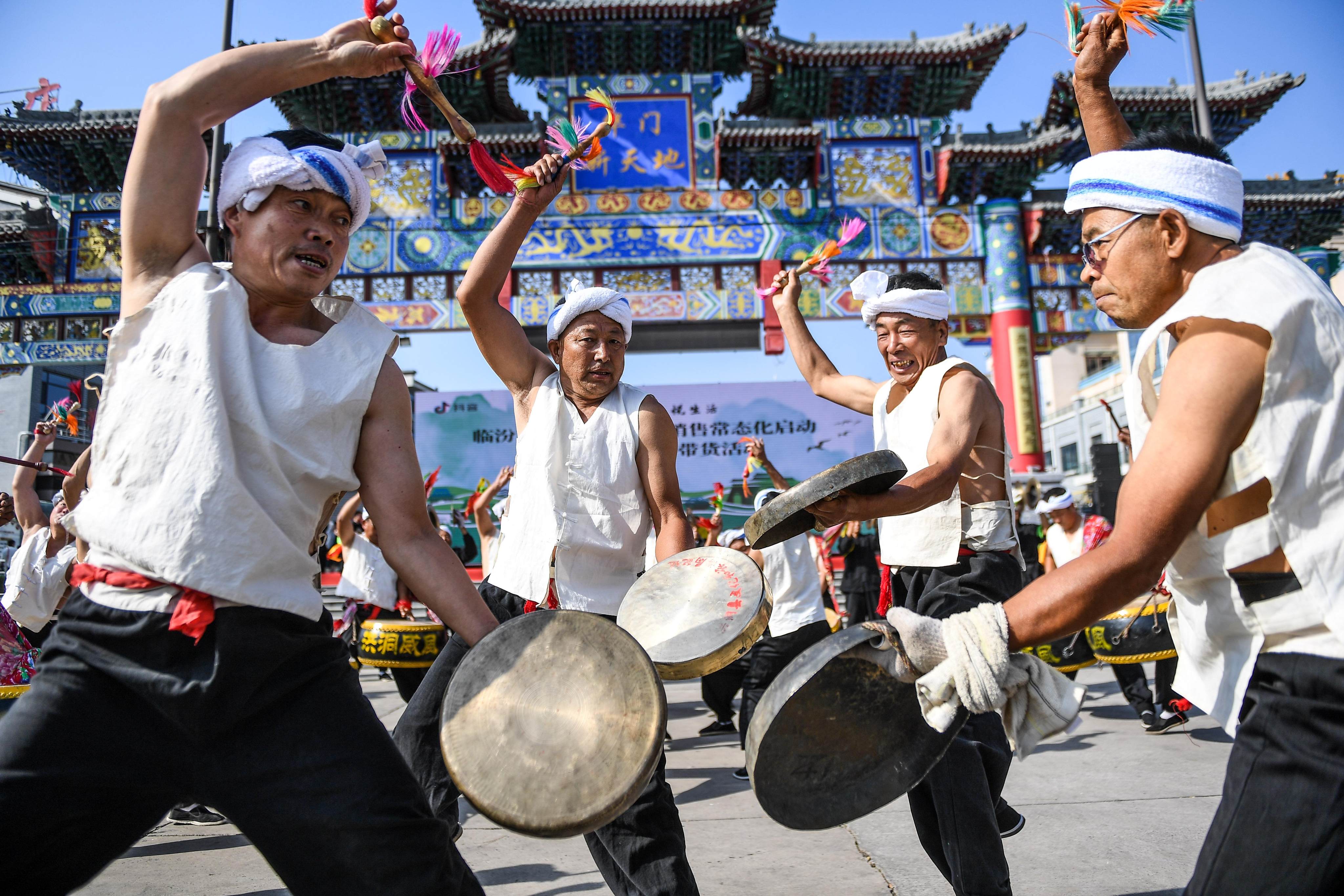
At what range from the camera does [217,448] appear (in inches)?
61.2

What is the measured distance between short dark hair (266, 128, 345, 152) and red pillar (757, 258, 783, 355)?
1604 centimetres

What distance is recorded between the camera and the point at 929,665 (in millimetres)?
1506

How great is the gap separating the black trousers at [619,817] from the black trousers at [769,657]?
9.51 feet

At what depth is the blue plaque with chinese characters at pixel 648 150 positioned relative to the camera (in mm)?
19109

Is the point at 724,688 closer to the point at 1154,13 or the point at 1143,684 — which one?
the point at 1143,684

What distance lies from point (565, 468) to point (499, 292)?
587 millimetres

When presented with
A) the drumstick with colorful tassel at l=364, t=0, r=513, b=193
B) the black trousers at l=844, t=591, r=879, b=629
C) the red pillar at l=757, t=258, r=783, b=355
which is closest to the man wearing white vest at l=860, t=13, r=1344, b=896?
the drumstick with colorful tassel at l=364, t=0, r=513, b=193

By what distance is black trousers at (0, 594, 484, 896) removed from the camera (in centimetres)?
147

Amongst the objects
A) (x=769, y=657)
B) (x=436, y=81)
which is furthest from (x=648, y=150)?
(x=436, y=81)

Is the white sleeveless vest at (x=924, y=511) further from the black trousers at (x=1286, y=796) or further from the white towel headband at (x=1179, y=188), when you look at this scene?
the black trousers at (x=1286, y=796)

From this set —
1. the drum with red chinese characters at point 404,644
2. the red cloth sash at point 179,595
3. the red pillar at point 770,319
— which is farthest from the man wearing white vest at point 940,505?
the red pillar at point 770,319

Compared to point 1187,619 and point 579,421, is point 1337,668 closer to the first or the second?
point 1187,619

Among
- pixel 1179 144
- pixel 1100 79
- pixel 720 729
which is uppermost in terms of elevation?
pixel 1100 79

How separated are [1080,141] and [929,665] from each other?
2239cm
